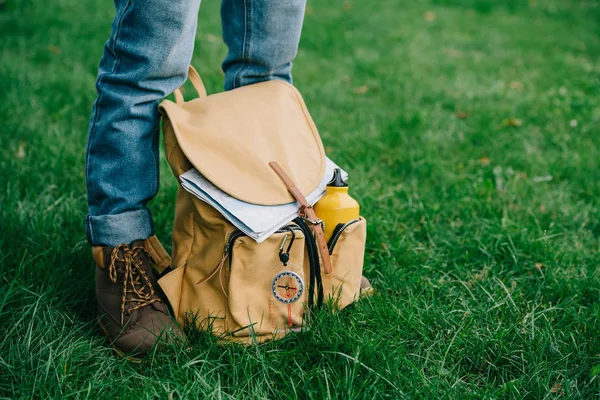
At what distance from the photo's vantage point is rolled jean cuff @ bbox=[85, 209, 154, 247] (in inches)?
65.3

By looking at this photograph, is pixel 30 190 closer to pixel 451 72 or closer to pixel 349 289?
pixel 349 289

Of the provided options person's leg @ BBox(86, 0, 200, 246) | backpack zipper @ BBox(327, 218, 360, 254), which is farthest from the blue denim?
backpack zipper @ BBox(327, 218, 360, 254)

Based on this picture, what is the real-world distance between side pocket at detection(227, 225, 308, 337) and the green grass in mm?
73

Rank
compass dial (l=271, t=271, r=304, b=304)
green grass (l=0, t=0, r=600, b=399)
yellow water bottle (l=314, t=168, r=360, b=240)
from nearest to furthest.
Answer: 1. green grass (l=0, t=0, r=600, b=399)
2. compass dial (l=271, t=271, r=304, b=304)
3. yellow water bottle (l=314, t=168, r=360, b=240)

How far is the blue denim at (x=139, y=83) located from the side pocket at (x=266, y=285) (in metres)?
0.38

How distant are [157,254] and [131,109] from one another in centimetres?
49

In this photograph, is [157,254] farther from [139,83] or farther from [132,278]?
[139,83]

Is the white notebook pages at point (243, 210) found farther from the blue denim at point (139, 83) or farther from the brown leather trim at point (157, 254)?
the brown leather trim at point (157, 254)

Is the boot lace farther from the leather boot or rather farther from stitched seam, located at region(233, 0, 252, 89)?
stitched seam, located at region(233, 0, 252, 89)

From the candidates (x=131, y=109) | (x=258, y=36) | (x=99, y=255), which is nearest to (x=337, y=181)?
(x=258, y=36)

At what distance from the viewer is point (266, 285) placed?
1625 millimetres

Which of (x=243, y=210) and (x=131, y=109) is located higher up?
(x=131, y=109)

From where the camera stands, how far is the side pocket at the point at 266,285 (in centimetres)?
157

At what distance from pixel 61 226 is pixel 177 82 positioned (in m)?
0.85
